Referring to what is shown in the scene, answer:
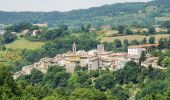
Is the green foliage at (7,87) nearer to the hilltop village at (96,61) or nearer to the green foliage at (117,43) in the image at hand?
the hilltop village at (96,61)

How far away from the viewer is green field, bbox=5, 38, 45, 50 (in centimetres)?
11628

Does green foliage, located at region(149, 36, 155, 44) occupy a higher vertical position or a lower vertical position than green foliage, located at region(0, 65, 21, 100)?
lower

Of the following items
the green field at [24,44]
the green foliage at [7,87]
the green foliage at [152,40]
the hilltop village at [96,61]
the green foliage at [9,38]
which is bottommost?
the green field at [24,44]

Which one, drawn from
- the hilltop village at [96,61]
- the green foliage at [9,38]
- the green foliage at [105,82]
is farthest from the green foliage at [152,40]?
the green foliage at [105,82]

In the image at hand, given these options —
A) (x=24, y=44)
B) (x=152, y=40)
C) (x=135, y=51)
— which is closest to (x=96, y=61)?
(x=135, y=51)

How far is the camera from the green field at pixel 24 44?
116275mm

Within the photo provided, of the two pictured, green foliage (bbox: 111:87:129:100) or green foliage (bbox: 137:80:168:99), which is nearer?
green foliage (bbox: 137:80:168:99)

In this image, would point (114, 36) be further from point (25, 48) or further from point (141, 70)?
point (141, 70)

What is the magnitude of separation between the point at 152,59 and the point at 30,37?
A: 4338 centimetres

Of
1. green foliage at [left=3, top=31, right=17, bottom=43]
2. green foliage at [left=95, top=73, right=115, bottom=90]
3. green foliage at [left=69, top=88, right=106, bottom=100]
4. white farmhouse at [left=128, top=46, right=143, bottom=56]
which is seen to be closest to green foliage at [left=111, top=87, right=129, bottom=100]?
green foliage at [left=95, top=73, right=115, bottom=90]

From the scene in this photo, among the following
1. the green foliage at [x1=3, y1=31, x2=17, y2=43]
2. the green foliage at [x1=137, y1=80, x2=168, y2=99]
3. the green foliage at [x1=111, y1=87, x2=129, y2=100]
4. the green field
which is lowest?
the green field

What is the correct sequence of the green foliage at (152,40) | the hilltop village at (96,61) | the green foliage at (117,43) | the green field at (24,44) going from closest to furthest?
the hilltop village at (96,61) → the green foliage at (152,40) → the green foliage at (117,43) → the green field at (24,44)

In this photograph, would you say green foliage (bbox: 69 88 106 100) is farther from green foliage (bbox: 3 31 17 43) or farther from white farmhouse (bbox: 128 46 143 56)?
green foliage (bbox: 3 31 17 43)

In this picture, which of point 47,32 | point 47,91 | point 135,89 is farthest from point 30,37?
point 47,91
